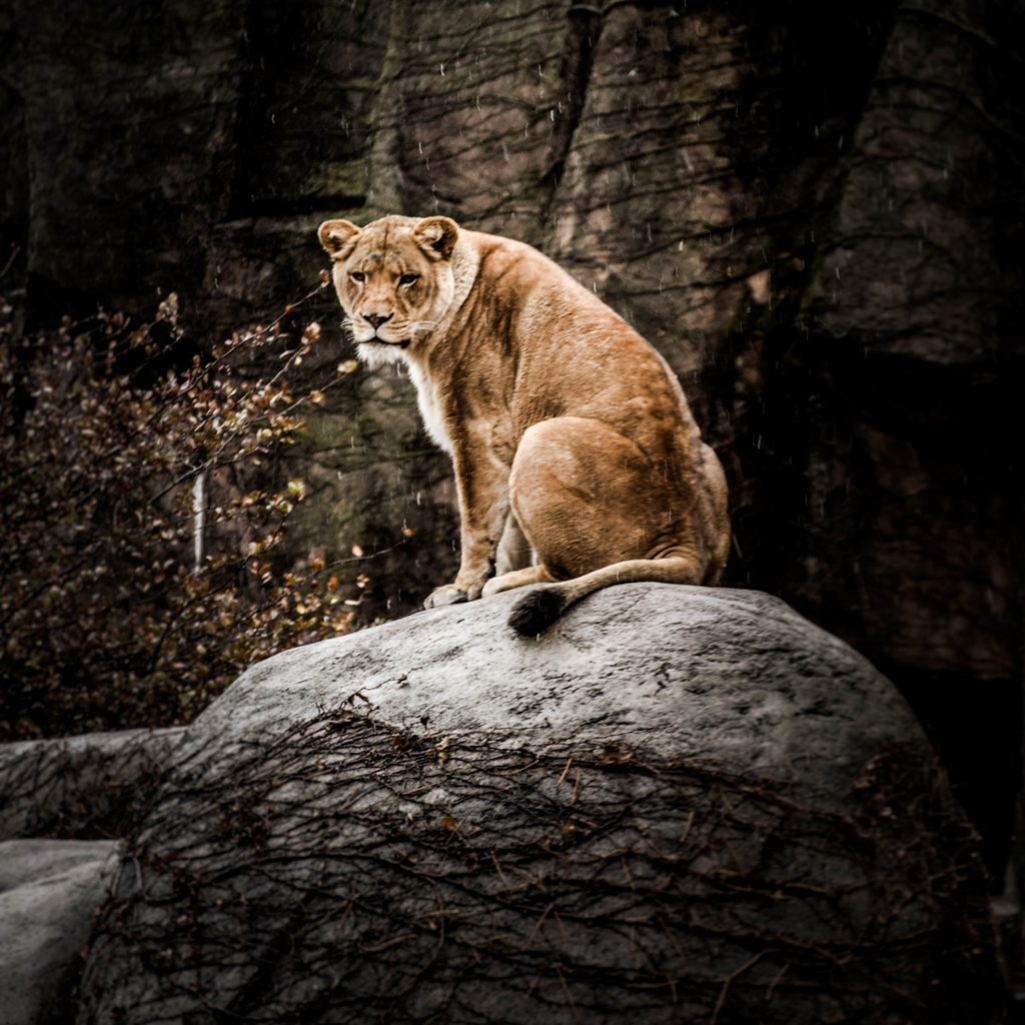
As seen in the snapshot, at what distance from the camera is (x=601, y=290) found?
9047mm

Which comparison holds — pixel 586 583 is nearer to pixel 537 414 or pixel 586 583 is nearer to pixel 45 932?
pixel 537 414

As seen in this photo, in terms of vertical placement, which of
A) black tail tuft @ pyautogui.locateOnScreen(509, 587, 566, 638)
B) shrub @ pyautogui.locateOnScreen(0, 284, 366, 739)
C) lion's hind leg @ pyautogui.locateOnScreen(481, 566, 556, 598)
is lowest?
shrub @ pyautogui.locateOnScreen(0, 284, 366, 739)

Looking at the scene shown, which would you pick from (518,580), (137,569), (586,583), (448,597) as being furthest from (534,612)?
(137,569)

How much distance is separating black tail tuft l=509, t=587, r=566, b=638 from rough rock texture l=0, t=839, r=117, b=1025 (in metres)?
1.99

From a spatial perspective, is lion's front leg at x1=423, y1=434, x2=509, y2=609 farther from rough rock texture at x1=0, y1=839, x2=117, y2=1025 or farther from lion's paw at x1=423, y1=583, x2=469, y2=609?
rough rock texture at x1=0, y1=839, x2=117, y2=1025

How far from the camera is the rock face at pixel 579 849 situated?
3.55m

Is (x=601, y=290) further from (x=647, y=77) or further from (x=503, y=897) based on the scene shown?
(x=503, y=897)

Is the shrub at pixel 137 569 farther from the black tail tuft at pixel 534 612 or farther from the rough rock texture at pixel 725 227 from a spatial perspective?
the black tail tuft at pixel 534 612

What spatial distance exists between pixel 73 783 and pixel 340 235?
137 inches

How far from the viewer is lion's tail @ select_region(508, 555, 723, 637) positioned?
4.34 meters

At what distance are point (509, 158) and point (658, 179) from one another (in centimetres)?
129

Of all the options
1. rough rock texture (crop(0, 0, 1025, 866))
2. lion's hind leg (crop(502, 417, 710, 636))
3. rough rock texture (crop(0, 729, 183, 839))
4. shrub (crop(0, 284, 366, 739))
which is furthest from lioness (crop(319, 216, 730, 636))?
rough rock texture (crop(0, 0, 1025, 866))

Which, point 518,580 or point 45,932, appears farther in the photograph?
point 518,580

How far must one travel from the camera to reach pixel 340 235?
6199mm
